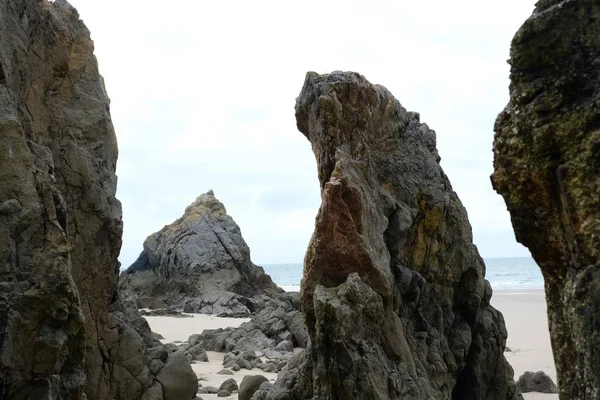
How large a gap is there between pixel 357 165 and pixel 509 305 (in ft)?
141

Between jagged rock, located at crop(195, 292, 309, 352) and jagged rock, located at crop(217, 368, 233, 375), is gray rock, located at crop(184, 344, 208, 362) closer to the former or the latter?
jagged rock, located at crop(195, 292, 309, 352)

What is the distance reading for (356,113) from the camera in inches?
399

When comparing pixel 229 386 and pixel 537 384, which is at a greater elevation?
pixel 537 384

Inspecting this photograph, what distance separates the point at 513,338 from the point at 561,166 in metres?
24.8

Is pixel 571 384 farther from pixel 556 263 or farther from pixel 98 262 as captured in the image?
pixel 98 262

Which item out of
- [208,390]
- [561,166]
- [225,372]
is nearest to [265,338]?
[225,372]

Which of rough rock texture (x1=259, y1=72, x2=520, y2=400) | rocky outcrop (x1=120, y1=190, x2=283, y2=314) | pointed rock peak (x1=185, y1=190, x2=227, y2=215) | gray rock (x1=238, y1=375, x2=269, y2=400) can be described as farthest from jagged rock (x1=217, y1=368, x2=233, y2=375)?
pointed rock peak (x1=185, y1=190, x2=227, y2=215)

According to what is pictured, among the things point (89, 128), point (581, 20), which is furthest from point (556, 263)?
point (89, 128)

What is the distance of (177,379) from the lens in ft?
31.9

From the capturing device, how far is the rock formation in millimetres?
4953

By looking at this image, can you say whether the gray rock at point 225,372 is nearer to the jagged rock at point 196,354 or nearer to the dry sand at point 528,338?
the jagged rock at point 196,354

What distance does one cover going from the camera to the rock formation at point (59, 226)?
4953 millimetres

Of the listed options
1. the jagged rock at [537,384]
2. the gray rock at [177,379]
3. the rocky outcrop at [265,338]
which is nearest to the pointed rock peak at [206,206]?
the rocky outcrop at [265,338]

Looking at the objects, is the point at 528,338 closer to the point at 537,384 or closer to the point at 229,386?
the point at 537,384
